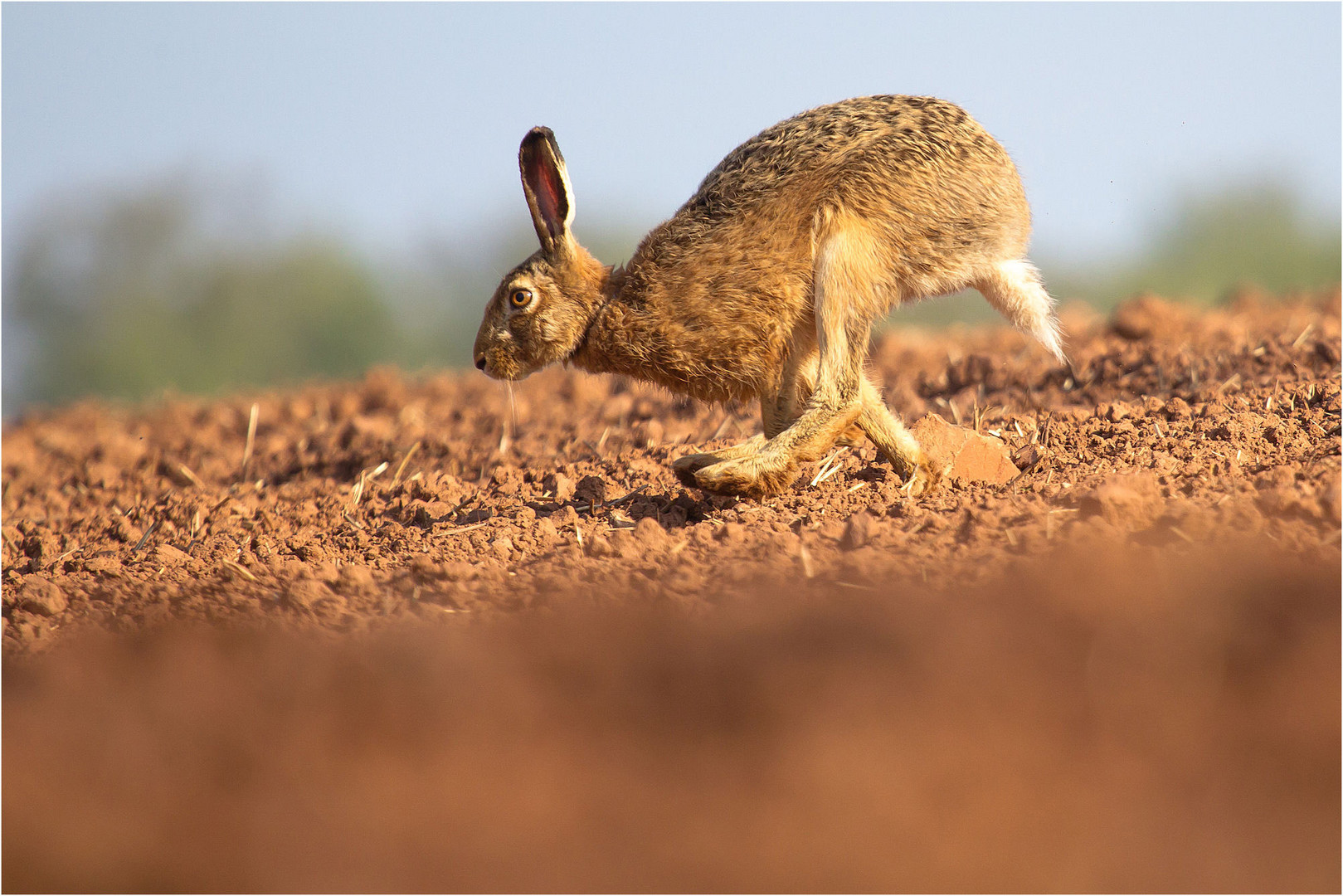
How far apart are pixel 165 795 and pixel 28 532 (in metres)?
4.69

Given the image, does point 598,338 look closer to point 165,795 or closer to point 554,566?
point 554,566

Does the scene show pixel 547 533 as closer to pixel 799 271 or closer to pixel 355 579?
pixel 355 579

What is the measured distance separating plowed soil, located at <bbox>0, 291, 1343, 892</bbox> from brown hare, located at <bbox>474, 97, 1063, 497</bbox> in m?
0.39

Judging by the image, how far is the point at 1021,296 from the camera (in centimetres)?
568

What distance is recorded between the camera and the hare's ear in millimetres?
5613

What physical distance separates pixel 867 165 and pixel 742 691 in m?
3.16

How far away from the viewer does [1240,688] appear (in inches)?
106

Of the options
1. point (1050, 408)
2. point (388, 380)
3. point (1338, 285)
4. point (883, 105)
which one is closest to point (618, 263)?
point (883, 105)

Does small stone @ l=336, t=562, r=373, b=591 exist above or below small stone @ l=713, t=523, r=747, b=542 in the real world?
below

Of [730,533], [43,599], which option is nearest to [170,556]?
[43,599]

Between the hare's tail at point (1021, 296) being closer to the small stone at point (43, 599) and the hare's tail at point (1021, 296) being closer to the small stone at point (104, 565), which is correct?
the small stone at point (104, 565)

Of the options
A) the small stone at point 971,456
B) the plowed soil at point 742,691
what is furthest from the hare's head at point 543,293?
the small stone at point 971,456

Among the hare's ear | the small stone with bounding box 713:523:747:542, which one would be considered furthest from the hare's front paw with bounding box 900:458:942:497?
the hare's ear

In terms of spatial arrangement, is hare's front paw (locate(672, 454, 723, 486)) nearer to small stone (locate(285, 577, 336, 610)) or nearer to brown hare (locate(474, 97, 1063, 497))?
brown hare (locate(474, 97, 1063, 497))
